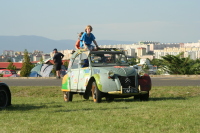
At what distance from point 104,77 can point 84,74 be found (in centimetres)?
119

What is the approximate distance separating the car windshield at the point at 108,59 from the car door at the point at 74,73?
0.78 metres

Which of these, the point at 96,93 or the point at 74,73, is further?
the point at 74,73

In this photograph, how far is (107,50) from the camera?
1430 centimetres

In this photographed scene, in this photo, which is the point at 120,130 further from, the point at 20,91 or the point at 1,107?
the point at 20,91

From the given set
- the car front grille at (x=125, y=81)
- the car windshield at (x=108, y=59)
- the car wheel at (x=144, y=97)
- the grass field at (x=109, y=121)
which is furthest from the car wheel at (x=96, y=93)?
the grass field at (x=109, y=121)

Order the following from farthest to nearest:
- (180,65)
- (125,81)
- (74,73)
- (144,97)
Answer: (180,65)
(74,73)
(144,97)
(125,81)

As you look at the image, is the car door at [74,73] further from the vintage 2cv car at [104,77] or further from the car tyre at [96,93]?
the car tyre at [96,93]

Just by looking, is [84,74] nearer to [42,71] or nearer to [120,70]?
[120,70]

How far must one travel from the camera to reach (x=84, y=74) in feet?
44.6

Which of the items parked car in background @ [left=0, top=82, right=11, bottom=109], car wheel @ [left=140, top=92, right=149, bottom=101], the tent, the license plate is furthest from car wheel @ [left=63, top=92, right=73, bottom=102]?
the tent

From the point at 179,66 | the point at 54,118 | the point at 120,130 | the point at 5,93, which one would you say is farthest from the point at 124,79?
the point at 179,66

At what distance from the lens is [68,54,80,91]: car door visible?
14164mm

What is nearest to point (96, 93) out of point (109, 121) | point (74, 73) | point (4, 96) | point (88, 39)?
point (74, 73)

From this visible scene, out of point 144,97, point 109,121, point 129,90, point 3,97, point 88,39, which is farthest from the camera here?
point 88,39
